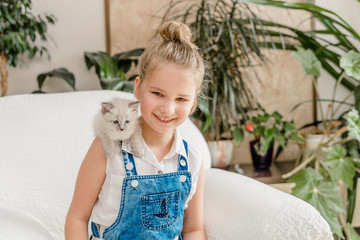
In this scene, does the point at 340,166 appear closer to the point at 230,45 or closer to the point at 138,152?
the point at 230,45

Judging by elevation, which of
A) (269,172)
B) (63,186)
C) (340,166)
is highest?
(63,186)

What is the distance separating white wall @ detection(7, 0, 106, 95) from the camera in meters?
2.09

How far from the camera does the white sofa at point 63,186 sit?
99 centimetres

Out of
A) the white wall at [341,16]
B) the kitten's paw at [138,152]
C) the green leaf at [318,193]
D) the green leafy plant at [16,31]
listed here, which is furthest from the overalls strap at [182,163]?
the white wall at [341,16]

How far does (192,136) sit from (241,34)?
2.43 ft

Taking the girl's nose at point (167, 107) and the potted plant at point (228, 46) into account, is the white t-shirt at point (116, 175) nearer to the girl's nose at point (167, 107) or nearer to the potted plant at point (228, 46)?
the girl's nose at point (167, 107)

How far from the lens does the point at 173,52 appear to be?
3.32ft

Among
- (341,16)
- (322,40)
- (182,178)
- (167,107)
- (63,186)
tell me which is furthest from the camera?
(341,16)

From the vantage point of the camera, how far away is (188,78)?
101cm

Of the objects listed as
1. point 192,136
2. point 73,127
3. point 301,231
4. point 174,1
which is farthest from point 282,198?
point 174,1

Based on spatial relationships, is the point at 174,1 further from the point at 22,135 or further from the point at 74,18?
the point at 22,135

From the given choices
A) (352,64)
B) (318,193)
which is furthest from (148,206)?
(352,64)

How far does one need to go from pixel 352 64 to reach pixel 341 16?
528 millimetres

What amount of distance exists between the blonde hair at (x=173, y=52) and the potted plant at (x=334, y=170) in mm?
1019
